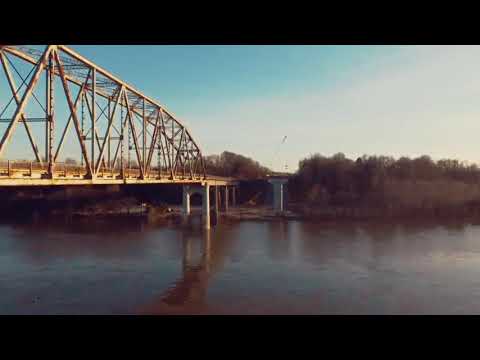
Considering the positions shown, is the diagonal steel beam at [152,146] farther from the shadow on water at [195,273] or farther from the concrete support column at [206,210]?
the concrete support column at [206,210]

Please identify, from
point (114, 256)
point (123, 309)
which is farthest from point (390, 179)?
point (123, 309)

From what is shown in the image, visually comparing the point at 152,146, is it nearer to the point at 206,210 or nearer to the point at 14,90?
the point at 206,210

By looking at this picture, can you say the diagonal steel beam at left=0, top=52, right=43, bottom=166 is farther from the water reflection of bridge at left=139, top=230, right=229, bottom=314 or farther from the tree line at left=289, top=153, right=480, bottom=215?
the tree line at left=289, top=153, right=480, bottom=215

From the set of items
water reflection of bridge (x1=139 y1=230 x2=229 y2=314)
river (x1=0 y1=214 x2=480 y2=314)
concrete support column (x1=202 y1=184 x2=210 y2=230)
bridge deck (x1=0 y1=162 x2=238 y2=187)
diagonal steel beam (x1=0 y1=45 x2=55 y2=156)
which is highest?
diagonal steel beam (x1=0 y1=45 x2=55 y2=156)

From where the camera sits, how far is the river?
49.0 ft

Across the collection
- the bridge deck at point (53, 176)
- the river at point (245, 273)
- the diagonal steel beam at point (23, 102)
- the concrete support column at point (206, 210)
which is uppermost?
the diagonal steel beam at point (23, 102)

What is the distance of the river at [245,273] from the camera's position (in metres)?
14.9

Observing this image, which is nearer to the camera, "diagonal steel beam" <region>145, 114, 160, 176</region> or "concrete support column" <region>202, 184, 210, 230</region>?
"diagonal steel beam" <region>145, 114, 160, 176</region>

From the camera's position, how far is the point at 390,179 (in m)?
61.0

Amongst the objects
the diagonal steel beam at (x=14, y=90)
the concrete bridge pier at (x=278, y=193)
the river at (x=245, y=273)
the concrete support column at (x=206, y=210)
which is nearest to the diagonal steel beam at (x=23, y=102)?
the diagonal steel beam at (x=14, y=90)

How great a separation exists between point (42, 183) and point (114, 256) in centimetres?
1338

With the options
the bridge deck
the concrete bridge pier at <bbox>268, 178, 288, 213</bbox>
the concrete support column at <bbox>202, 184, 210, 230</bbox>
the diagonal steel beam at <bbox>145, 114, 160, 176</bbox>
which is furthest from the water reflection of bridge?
the concrete bridge pier at <bbox>268, 178, 288, 213</bbox>

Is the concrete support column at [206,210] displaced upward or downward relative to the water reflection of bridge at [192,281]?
upward

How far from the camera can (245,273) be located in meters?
20.5
